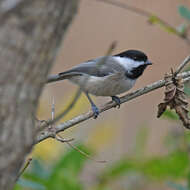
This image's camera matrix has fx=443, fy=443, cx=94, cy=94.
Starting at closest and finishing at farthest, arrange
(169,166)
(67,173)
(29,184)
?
(29,184), (67,173), (169,166)

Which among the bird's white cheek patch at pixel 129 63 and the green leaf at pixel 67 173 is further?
the bird's white cheek patch at pixel 129 63

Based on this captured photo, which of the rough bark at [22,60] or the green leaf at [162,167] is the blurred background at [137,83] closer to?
the green leaf at [162,167]

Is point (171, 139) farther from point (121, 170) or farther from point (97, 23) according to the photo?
point (97, 23)

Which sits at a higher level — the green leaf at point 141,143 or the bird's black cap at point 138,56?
the bird's black cap at point 138,56

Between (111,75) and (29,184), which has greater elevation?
(111,75)

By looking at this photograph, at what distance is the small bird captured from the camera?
2.83 metres

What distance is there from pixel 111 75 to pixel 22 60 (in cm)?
195

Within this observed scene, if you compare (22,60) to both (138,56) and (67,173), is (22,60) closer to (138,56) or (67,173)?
(67,173)

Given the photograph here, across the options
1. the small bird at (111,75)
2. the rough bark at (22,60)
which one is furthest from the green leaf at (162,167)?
the rough bark at (22,60)

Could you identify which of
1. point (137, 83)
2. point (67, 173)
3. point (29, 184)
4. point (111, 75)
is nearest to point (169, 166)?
point (67, 173)

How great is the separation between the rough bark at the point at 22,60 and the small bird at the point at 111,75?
5.71ft

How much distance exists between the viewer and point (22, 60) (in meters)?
0.94

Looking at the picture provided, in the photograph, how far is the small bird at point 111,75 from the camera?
9.29ft

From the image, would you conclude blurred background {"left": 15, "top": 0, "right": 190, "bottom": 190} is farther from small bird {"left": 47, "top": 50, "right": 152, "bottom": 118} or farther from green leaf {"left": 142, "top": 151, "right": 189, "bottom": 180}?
green leaf {"left": 142, "top": 151, "right": 189, "bottom": 180}
